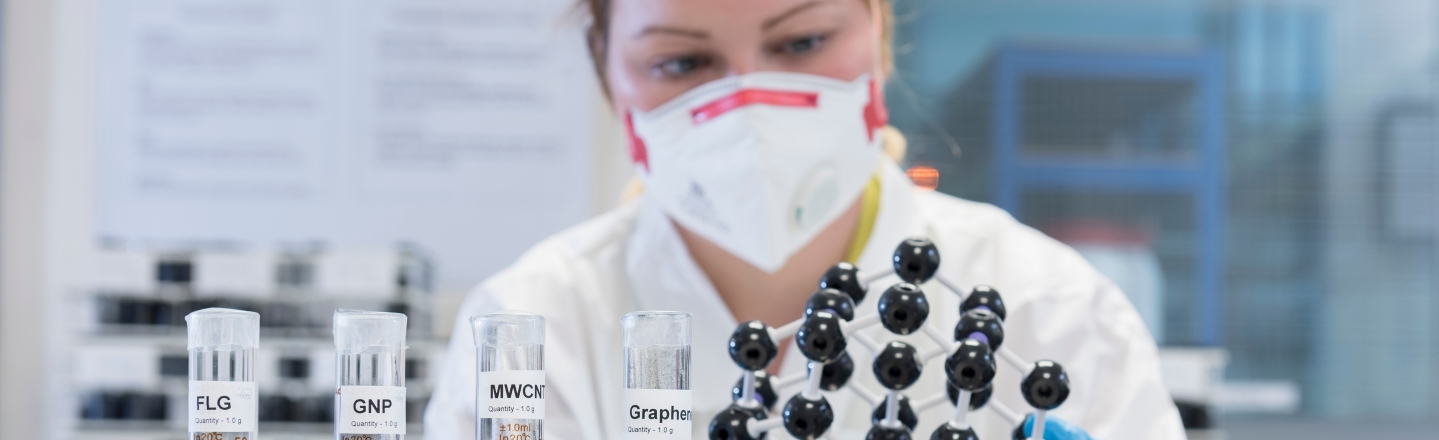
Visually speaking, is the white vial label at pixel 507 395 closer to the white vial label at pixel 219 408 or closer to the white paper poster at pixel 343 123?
the white vial label at pixel 219 408

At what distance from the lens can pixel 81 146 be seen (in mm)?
2756

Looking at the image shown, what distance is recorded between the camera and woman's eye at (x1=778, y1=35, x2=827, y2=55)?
1196 mm

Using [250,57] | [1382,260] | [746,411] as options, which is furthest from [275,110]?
[1382,260]

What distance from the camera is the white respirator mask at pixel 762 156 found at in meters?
1.16

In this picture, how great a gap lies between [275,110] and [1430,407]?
2812mm

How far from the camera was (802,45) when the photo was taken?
1203mm

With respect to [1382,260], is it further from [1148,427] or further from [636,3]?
[636,3]

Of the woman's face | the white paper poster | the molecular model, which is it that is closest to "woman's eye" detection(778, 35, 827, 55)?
the woman's face

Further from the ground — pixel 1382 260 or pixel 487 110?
pixel 487 110

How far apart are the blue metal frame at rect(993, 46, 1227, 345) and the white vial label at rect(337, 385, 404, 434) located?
2.59 m

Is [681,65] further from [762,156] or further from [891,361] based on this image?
[891,361]

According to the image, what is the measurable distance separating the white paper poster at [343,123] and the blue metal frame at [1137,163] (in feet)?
3.38

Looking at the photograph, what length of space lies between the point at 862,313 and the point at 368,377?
662mm

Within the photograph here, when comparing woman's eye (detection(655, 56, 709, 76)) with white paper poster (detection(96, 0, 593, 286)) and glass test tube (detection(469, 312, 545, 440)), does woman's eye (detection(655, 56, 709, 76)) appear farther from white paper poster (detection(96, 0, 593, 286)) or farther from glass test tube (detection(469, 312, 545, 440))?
white paper poster (detection(96, 0, 593, 286))
